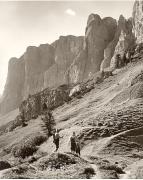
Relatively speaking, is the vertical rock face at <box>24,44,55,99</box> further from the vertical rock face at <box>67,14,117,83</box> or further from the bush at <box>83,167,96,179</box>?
the bush at <box>83,167,96,179</box>

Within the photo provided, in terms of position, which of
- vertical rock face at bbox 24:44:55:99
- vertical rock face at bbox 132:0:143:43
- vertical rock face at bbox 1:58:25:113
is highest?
vertical rock face at bbox 132:0:143:43

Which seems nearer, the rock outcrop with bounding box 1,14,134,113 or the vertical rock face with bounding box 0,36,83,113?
the rock outcrop with bounding box 1,14,134,113

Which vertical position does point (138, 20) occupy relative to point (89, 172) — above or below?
above

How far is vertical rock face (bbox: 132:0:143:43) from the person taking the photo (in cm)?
11965

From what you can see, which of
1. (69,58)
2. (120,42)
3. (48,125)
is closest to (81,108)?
(48,125)

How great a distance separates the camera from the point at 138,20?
12431 centimetres

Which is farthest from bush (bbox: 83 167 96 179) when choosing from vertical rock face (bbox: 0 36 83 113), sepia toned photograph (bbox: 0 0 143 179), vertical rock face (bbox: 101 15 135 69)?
vertical rock face (bbox: 0 36 83 113)

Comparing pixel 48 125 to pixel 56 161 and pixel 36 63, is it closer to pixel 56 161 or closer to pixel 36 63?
pixel 56 161

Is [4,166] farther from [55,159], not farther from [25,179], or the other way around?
[25,179]

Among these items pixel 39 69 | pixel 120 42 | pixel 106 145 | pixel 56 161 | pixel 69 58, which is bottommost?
pixel 106 145

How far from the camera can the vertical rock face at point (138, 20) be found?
11965cm

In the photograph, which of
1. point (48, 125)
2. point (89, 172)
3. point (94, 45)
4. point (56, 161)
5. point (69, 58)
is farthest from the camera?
point (69, 58)

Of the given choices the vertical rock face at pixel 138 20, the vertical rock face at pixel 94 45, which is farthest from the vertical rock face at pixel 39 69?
the vertical rock face at pixel 138 20

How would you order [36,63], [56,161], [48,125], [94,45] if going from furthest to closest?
[36,63], [94,45], [48,125], [56,161]
